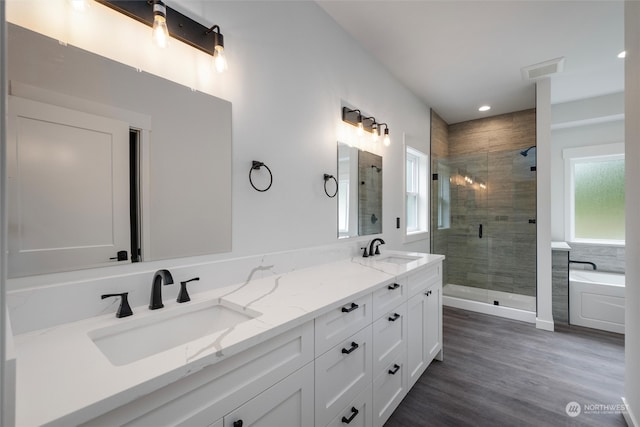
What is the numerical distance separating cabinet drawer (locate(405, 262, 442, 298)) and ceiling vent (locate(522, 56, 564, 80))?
87.8 inches

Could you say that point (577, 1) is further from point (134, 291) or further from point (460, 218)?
point (134, 291)

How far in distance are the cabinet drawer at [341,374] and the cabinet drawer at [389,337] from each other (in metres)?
0.08

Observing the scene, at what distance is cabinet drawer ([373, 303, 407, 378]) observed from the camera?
1.48 m

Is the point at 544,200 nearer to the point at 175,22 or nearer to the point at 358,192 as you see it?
the point at 358,192

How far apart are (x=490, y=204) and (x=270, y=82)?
11.4 feet

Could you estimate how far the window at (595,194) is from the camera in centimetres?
358

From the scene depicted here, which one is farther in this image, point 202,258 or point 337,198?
point 337,198

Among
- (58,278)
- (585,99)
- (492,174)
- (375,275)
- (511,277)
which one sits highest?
(585,99)

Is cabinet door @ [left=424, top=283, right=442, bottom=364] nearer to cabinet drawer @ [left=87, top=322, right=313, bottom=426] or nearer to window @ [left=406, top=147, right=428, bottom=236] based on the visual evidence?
window @ [left=406, top=147, right=428, bottom=236]

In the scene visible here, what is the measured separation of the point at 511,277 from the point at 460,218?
99 centimetres

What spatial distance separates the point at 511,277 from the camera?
3.63 metres

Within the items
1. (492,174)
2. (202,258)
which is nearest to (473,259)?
(492,174)

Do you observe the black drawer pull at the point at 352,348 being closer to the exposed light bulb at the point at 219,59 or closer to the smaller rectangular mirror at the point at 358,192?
the smaller rectangular mirror at the point at 358,192

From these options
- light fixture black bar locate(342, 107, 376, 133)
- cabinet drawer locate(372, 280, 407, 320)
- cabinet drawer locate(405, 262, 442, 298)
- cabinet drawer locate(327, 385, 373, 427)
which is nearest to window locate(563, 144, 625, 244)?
cabinet drawer locate(405, 262, 442, 298)
